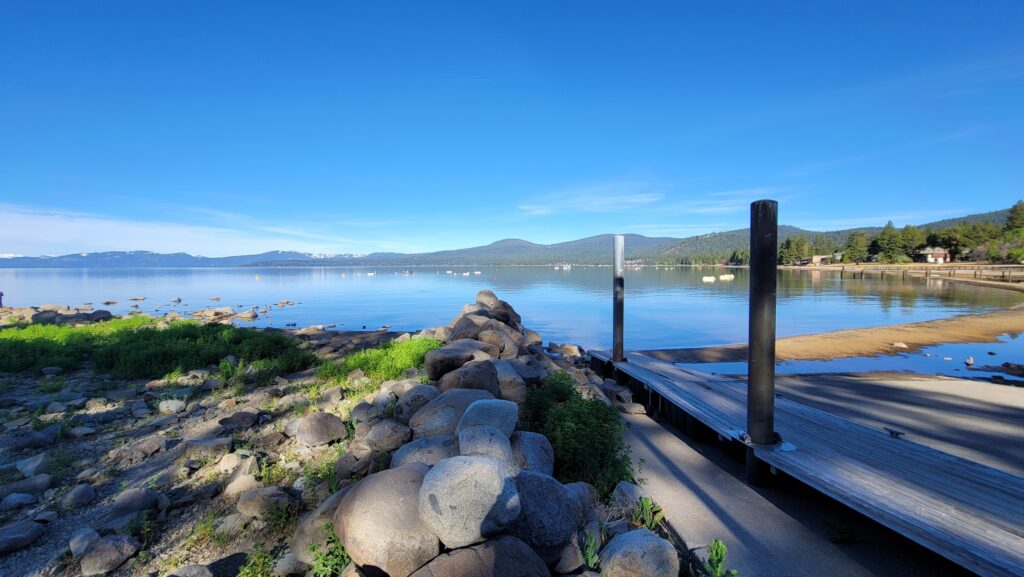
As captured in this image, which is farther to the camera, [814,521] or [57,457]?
[57,457]

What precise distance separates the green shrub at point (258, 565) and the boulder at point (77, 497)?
3.05m

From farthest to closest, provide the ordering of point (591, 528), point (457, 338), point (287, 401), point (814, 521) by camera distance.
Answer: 1. point (457, 338)
2. point (287, 401)
3. point (814, 521)
4. point (591, 528)

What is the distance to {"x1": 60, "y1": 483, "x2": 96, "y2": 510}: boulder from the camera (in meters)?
5.55

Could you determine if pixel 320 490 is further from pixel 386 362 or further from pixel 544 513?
pixel 386 362

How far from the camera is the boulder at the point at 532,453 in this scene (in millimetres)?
4961

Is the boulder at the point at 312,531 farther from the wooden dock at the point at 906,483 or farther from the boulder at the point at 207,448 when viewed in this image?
the wooden dock at the point at 906,483

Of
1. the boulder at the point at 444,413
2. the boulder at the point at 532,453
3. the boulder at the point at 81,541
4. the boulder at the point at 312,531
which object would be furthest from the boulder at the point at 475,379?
the boulder at the point at 81,541

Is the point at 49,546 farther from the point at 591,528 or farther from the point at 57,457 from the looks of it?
the point at 591,528

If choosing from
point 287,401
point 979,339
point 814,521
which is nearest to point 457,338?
point 287,401

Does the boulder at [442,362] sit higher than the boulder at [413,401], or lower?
higher

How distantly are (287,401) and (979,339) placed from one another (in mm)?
28326

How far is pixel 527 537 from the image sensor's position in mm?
3809

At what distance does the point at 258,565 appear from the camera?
159 inches

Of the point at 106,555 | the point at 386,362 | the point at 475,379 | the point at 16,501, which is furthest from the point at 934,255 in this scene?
the point at 16,501
